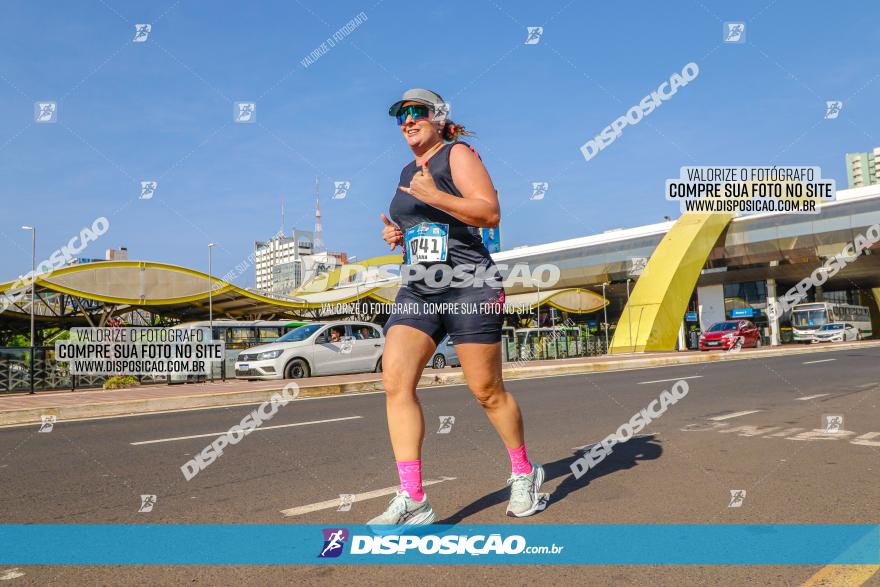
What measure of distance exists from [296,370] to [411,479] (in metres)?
14.2

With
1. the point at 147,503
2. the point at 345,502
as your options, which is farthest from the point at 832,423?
the point at 147,503

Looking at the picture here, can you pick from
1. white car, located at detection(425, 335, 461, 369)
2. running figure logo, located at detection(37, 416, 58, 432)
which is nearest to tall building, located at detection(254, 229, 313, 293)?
white car, located at detection(425, 335, 461, 369)

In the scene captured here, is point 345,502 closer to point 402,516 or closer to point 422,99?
point 402,516

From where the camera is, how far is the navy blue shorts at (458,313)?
325 cm

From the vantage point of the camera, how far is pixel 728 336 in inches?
1367

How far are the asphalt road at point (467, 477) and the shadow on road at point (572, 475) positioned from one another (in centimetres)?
1

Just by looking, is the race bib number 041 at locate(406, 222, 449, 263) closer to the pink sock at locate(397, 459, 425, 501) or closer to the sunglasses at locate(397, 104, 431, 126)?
the sunglasses at locate(397, 104, 431, 126)

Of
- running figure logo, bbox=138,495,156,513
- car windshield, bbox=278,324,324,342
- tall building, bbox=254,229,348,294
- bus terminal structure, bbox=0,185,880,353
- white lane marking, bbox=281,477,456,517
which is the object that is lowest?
white lane marking, bbox=281,477,456,517

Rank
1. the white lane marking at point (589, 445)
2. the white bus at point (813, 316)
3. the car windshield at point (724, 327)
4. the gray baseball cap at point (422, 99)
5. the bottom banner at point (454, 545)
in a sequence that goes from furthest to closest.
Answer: the white bus at point (813, 316) < the car windshield at point (724, 327) < the white lane marking at point (589, 445) < the gray baseball cap at point (422, 99) < the bottom banner at point (454, 545)

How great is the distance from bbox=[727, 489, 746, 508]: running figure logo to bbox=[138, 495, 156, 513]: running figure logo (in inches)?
119

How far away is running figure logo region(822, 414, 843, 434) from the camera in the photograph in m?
6.09

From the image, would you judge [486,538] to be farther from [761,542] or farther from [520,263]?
[520,263]

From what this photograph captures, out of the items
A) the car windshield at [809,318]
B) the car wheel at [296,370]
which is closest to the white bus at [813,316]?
the car windshield at [809,318]

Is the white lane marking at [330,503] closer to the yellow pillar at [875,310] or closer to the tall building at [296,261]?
the yellow pillar at [875,310]
